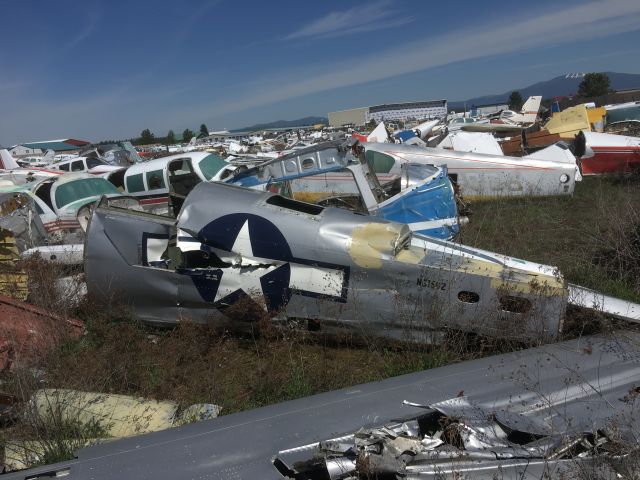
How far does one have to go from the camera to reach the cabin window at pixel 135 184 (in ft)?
38.3

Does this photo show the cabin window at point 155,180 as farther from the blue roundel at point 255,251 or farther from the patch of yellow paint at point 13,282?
the blue roundel at point 255,251

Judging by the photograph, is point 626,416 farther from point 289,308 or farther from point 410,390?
point 289,308

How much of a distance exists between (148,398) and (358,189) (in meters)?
4.23

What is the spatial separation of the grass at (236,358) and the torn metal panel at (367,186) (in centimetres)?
184

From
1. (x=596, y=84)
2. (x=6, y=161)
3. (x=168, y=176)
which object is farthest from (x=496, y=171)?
(x=596, y=84)

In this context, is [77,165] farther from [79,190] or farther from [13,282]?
[13,282]

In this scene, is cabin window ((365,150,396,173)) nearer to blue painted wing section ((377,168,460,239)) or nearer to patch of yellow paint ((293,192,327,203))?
patch of yellow paint ((293,192,327,203))

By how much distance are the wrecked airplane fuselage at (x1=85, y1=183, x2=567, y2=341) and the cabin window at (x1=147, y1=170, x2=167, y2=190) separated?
7.16 metres

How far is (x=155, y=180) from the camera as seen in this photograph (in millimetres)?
11586

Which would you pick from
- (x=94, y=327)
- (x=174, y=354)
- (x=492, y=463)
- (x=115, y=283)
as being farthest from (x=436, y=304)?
(x=94, y=327)

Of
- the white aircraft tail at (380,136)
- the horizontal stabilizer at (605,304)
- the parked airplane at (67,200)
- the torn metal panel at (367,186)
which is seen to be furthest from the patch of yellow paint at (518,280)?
the white aircraft tail at (380,136)

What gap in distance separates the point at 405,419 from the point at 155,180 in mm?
10436

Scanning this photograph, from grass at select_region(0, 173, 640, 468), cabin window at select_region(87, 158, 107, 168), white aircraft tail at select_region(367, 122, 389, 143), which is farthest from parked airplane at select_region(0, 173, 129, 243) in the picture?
white aircraft tail at select_region(367, 122, 389, 143)

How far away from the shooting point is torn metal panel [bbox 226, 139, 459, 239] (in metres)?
→ 6.69
